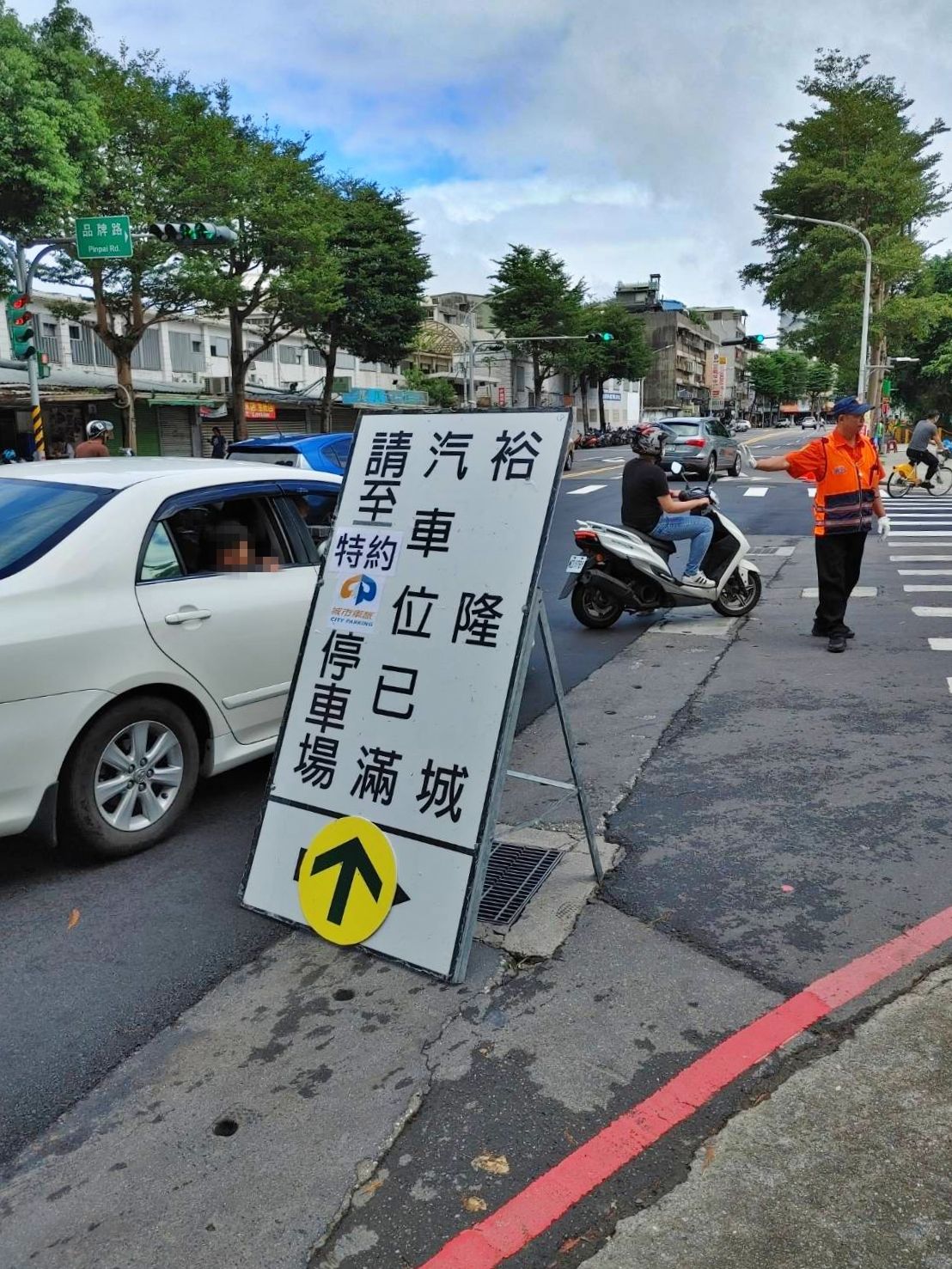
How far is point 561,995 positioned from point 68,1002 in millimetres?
1590

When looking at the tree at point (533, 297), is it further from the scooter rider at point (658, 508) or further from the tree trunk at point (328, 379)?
the scooter rider at point (658, 508)

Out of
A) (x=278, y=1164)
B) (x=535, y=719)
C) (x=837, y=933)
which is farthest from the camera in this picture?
(x=535, y=719)

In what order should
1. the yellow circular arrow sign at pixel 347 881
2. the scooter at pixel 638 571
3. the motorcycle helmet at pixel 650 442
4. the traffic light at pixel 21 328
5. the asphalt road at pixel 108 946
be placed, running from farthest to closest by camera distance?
1. the traffic light at pixel 21 328
2. the scooter at pixel 638 571
3. the motorcycle helmet at pixel 650 442
4. the yellow circular arrow sign at pixel 347 881
5. the asphalt road at pixel 108 946

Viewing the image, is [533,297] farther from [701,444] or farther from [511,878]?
[511,878]

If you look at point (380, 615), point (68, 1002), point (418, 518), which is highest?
point (418, 518)

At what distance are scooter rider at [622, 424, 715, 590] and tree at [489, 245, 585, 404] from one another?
167 ft

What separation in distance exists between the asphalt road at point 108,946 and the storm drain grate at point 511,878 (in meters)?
0.80

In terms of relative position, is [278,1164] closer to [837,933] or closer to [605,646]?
[837,933]

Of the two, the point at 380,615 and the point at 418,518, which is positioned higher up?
the point at 418,518

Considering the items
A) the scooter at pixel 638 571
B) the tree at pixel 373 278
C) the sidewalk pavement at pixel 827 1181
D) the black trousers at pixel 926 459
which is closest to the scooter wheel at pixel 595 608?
the scooter at pixel 638 571

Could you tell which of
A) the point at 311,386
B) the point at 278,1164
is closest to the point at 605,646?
the point at 278,1164

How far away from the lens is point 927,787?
192 inches

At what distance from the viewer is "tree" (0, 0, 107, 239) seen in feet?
60.1

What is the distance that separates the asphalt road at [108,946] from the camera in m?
2.86
